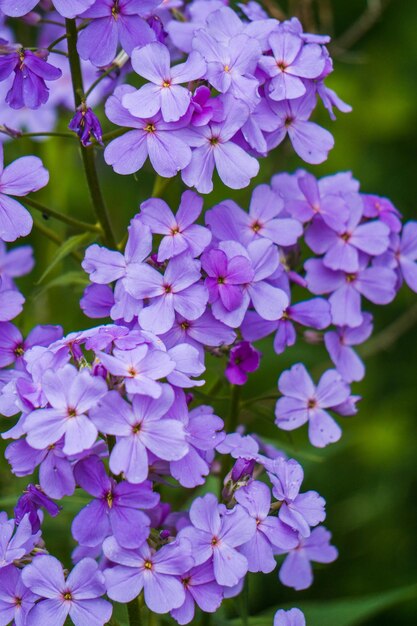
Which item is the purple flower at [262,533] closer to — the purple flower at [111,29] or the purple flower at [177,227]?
the purple flower at [177,227]

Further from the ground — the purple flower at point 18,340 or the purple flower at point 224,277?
the purple flower at point 224,277

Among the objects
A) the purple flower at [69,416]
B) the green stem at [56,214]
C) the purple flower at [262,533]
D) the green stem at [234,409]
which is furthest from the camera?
the green stem at [234,409]

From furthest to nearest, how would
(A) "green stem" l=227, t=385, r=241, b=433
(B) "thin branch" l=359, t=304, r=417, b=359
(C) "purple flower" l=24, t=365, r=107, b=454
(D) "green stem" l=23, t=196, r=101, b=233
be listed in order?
(B) "thin branch" l=359, t=304, r=417, b=359, (A) "green stem" l=227, t=385, r=241, b=433, (D) "green stem" l=23, t=196, r=101, b=233, (C) "purple flower" l=24, t=365, r=107, b=454

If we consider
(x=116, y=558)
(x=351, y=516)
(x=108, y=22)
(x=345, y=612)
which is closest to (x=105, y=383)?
(x=116, y=558)

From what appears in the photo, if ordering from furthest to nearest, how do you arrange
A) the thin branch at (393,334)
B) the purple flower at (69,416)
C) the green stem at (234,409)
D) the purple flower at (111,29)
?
the thin branch at (393,334)
the green stem at (234,409)
the purple flower at (111,29)
the purple flower at (69,416)

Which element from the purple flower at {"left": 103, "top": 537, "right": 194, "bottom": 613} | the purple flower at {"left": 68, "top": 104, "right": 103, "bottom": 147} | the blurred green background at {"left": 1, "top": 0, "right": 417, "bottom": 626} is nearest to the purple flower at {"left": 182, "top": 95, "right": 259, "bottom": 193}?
the purple flower at {"left": 68, "top": 104, "right": 103, "bottom": 147}

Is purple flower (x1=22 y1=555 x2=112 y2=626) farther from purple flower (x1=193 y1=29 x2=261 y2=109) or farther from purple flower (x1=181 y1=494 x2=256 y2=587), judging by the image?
purple flower (x1=193 y1=29 x2=261 y2=109)

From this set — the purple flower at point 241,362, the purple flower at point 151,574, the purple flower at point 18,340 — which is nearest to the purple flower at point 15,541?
the purple flower at point 151,574

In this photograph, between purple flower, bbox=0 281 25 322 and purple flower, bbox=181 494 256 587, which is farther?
purple flower, bbox=0 281 25 322
